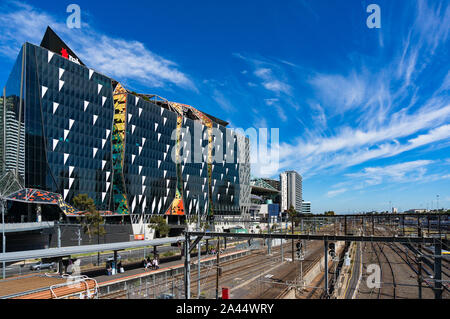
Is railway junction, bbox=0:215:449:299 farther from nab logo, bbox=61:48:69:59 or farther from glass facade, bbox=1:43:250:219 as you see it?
nab logo, bbox=61:48:69:59

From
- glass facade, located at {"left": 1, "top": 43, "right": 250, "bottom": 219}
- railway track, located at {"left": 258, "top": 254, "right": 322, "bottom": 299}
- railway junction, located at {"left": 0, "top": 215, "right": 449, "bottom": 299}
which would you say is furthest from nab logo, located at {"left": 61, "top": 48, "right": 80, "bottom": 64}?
railway track, located at {"left": 258, "top": 254, "right": 322, "bottom": 299}

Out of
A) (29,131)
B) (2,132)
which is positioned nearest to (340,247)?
(29,131)

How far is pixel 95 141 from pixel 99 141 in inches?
38.5

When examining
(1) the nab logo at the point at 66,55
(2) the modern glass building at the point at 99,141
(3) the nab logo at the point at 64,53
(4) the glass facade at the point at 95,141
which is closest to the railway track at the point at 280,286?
(4) the glass facade at the point at 95,141

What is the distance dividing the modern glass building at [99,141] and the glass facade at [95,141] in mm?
188

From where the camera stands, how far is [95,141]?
6525 cm

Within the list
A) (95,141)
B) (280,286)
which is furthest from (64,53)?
(280,286)

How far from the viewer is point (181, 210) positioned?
8562 centimetres

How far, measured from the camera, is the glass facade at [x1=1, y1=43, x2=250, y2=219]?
177 ft

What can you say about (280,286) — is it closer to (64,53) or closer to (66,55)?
(66,55)

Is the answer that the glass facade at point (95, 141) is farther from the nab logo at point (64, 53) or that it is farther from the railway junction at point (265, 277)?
the railway junction at point (265, 277)

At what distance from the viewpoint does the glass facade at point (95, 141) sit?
53844 millimetres

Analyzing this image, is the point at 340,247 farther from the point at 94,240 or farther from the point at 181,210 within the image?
the point at 94,240
